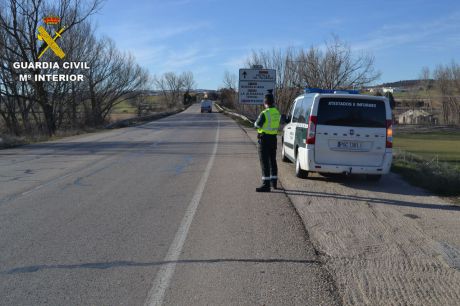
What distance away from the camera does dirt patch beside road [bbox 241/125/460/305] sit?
4188 millimetres

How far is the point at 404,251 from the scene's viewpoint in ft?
17.3

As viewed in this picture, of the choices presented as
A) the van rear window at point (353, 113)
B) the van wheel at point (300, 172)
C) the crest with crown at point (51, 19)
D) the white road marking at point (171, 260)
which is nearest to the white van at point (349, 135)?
the van rear window at point (353, 113)

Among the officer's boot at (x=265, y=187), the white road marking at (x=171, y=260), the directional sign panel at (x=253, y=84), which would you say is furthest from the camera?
the directional sign panel at (x=253, y=84)

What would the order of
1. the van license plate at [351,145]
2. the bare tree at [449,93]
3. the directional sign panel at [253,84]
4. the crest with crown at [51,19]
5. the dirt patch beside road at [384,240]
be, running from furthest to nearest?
the bare tree at [449,93] → the crest with crown at [51,19] → the directional sign panel at [253,84] → the van license plate at [351,145] → the dirt patch beside road at [384,240]

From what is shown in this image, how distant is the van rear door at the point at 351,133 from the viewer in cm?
921

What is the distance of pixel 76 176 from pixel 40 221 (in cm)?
428

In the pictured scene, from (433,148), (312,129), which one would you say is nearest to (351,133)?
(312,129)

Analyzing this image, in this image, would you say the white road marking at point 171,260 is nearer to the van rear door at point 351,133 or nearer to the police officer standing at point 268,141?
the police officer standing at point 268,141

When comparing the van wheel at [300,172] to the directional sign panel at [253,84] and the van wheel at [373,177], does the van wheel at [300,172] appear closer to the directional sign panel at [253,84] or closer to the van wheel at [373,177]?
the van wheel at [373,177]

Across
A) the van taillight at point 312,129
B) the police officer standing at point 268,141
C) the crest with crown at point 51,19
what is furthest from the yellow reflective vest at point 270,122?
the crest with crown at point 51,19

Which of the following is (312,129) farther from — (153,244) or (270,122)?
(153,244)

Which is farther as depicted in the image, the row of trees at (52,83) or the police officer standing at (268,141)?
the row of trees at (52,83)

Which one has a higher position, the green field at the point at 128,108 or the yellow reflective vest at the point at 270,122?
the yellow reflective vest at the point at 270,122

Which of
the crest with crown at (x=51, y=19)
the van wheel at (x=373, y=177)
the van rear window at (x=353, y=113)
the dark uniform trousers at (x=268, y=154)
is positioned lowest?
the van wheel at (x=373, y=177)
